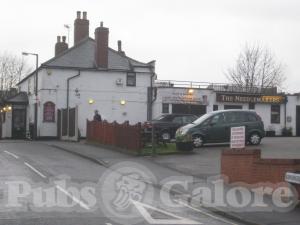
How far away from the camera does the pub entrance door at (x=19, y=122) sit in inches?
1896

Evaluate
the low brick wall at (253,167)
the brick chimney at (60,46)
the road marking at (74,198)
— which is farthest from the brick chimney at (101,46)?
the road marking at (74,198)

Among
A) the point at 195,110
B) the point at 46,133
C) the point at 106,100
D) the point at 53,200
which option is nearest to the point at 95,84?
the point at 106,100

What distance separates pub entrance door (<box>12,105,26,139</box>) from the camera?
48156mm

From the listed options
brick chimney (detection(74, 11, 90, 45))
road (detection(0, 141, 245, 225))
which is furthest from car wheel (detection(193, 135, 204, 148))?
brick chimney (detection(74, 11, 90, 45))

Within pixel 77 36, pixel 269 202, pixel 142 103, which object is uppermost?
pixel 77 36

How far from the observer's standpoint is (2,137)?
1922 inches

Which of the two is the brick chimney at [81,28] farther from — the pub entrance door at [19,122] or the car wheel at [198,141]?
the car wheel at [198,141]

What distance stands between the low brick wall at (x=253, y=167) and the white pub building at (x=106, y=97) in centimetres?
2400

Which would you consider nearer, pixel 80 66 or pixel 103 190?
pixel 103 190

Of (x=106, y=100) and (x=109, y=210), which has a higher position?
(x=106, y=100)

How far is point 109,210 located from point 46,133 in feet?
103

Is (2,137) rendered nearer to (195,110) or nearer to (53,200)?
(195,110)

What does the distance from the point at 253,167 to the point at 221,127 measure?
12.9m

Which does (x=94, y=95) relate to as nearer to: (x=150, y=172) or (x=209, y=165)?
(x=209, y=165)
